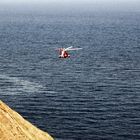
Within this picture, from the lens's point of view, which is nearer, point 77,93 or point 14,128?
point 14,128

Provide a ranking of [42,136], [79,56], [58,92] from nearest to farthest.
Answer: [42,136], [58,92], [79,56]

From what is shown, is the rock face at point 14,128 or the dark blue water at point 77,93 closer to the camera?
the rock face at point 14,128

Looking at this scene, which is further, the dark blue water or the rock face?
the dark blue water

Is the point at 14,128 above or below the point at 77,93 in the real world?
above

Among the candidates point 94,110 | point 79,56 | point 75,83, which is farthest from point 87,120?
point 79,56

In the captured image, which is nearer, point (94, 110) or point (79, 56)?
point (94, 110)

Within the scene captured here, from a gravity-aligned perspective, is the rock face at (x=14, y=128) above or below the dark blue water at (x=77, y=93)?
above

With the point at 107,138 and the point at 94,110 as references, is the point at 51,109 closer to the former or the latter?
the point at 94,110

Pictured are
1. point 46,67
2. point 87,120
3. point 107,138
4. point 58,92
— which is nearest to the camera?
point 107,138
